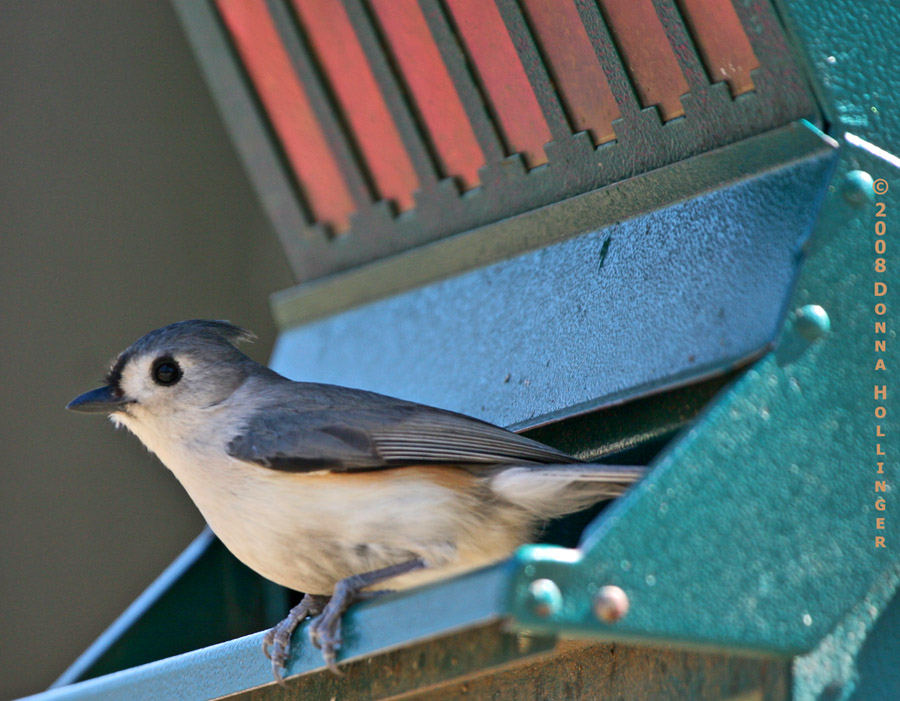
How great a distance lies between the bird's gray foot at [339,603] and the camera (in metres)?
1.88

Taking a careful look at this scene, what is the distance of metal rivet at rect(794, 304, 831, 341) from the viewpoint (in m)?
1.84

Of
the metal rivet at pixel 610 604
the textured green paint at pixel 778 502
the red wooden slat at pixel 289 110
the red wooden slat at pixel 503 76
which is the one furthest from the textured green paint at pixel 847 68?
the red wooden slat at pixel 289 110

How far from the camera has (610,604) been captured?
1540 millimetres

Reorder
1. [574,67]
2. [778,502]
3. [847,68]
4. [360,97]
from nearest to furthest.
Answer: [778,502], [847,68], [574,67], [360,97]

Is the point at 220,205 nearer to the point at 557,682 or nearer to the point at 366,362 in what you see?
the point at 366,362

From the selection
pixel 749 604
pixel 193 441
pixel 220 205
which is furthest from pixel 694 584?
pixel 220 205

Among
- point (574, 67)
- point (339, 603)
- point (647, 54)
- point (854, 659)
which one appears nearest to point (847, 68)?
point (647, 54)

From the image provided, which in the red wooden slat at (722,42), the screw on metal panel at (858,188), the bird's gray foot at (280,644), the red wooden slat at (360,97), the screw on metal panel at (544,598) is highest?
the red wooden slat at (360,97)

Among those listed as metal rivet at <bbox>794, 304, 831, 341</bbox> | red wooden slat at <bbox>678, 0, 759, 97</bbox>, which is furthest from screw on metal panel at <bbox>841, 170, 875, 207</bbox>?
red wooden slat at <bbox>678, 0, 759, 97</bbox>

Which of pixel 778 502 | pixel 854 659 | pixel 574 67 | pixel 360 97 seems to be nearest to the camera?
pixel 778 502

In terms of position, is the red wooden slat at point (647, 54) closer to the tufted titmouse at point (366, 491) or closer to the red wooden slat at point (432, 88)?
the red wooden slat at point (432, 88)

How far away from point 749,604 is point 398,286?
1.57m

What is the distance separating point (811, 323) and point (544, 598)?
0.69 m

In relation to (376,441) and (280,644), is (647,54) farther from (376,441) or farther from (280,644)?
(280,644)
